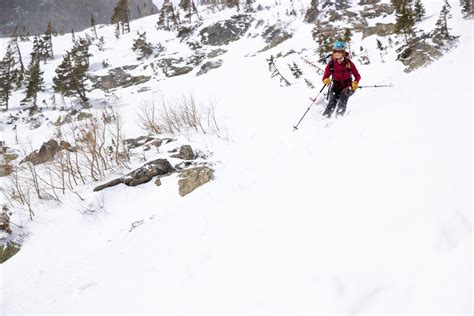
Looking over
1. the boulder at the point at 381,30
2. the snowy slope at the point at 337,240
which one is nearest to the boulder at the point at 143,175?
the snowy slope at the point at 337,240

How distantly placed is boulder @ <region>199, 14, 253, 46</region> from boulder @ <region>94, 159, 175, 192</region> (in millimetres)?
36876

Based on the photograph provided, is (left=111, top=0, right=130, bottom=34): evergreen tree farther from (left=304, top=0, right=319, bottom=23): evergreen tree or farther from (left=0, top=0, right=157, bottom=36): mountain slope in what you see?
(left=304, top=0, right=319, bottom=23): evergreen tree

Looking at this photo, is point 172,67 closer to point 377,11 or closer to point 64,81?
point 64,81

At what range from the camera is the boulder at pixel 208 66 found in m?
37.0

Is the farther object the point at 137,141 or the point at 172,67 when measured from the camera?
the point at 172,67

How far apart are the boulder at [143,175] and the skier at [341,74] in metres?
8.26

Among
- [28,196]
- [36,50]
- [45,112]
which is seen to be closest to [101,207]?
[28,196]

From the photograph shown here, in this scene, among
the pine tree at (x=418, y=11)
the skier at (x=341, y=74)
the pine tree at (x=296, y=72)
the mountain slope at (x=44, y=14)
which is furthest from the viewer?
the mountain slope at (x=44, y=14)

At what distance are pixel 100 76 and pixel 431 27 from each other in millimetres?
41098

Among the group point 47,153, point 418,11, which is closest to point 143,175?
point 47,153

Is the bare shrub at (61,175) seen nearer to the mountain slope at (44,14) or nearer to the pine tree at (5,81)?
the pine tree at (5,81)

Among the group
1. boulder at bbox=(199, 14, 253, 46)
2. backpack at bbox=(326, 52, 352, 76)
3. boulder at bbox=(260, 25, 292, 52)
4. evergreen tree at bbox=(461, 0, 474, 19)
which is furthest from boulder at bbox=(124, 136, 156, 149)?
boulder at bbox=(199, 14, 253, 46)

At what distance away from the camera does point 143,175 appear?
530 inches

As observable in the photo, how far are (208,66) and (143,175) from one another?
1075 inches
